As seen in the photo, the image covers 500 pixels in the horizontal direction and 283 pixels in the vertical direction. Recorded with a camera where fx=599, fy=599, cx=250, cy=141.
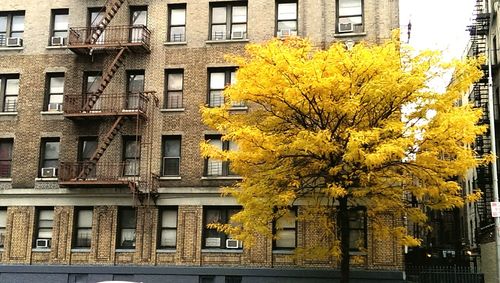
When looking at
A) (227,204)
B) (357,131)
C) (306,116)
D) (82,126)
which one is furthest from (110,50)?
(357,131)

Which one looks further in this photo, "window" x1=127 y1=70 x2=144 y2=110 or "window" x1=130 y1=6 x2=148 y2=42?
"window" x1=130 y1=6 x2=148 y2=42

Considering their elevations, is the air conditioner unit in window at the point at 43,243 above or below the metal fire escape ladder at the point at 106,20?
below

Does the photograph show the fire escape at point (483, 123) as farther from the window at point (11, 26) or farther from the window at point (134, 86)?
the window at point (11, 26)

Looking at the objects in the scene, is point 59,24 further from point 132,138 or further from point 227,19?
point 227,19

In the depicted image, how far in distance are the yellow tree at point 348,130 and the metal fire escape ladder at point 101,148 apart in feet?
31.0

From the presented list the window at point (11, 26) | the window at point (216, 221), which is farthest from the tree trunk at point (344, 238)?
the window at point (11, 26)

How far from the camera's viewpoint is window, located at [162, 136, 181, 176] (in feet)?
98.3

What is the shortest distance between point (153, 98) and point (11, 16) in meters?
10.1

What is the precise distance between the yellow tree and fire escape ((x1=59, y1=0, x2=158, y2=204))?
8.84 metres

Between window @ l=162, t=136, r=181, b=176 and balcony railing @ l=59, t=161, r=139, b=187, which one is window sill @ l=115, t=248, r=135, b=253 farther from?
window @ l=162, t=136, r=181, b=176

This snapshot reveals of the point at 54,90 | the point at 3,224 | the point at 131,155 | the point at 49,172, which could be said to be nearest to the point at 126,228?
the point at 131,155

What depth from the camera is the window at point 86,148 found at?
30.7 metres

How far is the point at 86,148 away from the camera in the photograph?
30.9m

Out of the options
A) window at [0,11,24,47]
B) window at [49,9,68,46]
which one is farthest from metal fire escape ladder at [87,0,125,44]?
window at [0,11,24,47]
